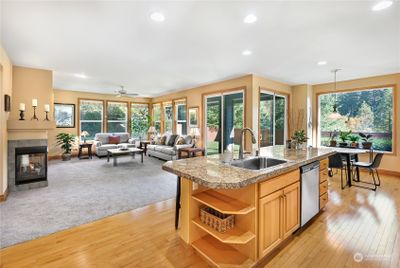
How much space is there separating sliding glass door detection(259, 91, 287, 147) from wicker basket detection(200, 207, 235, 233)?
4.17m

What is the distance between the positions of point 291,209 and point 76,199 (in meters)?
3.52

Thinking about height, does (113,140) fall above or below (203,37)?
below

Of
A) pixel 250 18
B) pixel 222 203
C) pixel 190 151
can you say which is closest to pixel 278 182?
pixel 222 203

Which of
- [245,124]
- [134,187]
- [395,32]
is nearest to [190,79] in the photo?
[245,124]

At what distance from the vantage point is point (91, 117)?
332 inches

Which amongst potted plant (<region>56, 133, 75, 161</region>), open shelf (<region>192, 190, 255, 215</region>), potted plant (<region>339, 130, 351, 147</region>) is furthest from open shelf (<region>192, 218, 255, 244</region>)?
potted plant (<region>56, 133, 75, 161</region>)

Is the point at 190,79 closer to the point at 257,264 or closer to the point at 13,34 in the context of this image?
the point at 13,34

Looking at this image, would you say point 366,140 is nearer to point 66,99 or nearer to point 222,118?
point 222,118

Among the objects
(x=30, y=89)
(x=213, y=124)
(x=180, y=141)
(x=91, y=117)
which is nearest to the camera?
(x=30, y=89)

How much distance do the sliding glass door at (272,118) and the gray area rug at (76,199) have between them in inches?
124

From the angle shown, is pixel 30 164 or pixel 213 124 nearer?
pixel 30 164

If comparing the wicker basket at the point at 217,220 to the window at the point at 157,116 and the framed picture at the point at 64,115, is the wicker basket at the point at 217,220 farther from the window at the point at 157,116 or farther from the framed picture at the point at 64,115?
the framed picture at the point at 64,115

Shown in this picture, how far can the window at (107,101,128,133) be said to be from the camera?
8.85 metres

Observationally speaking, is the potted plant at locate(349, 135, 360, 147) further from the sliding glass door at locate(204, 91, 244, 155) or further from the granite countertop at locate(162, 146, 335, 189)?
the granite countertop at locate(162, 146, 335, 189)
